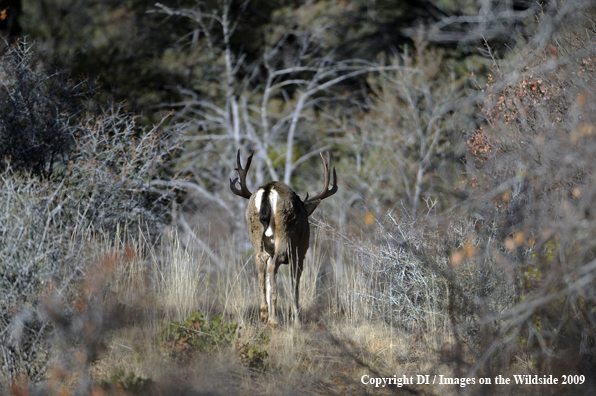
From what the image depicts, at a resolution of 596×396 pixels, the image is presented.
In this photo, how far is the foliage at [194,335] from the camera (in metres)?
5.20

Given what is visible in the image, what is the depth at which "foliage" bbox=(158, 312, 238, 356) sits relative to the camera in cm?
520

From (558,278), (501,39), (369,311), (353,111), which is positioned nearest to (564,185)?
(558,278)

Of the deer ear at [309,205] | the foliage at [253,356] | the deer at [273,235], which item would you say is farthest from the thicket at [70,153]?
the foliage at [253,356]

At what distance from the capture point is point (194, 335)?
5.33m

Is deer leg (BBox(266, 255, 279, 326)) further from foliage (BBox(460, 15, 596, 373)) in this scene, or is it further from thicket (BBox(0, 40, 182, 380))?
thicket (BBox(0, 40, 182, 380))

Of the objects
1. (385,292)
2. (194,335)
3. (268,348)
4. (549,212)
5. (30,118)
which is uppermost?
(30,118)

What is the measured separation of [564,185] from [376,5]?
670 inches

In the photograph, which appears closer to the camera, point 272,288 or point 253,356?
point 253,356

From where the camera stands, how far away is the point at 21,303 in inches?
178

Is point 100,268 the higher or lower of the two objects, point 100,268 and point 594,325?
the higher

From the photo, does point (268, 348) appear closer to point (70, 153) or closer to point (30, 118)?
point (70, 153)

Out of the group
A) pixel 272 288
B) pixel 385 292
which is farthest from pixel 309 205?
pixel 385 292

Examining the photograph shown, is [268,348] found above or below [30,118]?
below

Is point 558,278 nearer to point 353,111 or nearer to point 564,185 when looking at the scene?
point 564,185
